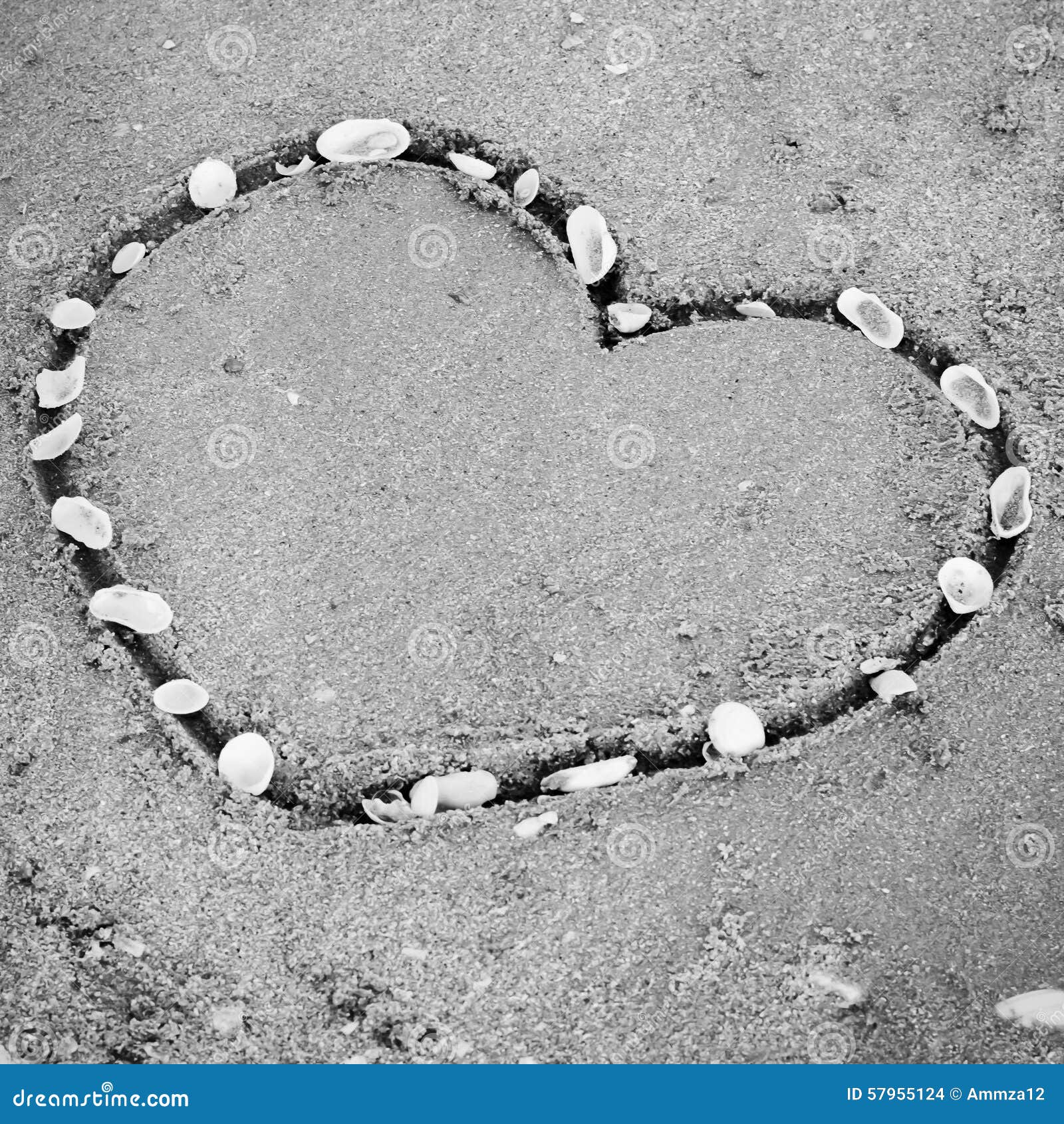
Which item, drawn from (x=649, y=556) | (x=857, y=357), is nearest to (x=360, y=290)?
(x=649, y=556)

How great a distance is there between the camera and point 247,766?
6.40ft

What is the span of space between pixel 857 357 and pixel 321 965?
156 centimetres

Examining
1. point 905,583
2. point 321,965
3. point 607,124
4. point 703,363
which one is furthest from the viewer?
point 607,124

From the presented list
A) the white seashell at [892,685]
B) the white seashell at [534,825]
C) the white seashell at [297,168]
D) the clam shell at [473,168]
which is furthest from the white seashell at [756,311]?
the white seashell at [534,825]

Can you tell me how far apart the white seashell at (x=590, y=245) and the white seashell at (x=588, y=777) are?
3.43ft

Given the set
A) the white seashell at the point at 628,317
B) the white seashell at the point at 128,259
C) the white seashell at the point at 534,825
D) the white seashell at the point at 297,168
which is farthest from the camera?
the white seashell at the point at 297,168

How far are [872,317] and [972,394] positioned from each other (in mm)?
259

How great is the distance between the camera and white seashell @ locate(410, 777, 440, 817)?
75.7 inches

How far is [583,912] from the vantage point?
187cm

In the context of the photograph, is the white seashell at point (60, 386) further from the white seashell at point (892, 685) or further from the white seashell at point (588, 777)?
the white seashell at point (892, 685)

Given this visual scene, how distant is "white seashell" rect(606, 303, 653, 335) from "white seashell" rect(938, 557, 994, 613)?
79 centimetres

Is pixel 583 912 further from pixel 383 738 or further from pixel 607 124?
pixel 607 124

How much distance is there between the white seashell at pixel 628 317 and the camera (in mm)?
2346

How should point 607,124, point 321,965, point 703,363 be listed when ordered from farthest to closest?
1. point 607,124
2. point 703,363
3. point 321,965
